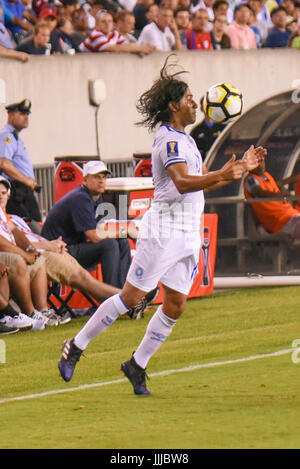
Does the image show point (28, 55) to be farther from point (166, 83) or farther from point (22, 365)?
point (166, 83)

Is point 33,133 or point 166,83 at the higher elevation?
point 166,83

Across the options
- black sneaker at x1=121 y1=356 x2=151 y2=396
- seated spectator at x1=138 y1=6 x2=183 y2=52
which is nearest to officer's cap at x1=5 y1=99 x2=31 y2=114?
seated spectator at x1=138 y1=6 x2=183 y2=52

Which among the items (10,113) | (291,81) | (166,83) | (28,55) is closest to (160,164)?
(166,83)

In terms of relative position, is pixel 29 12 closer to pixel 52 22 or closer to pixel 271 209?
pixel 52 22

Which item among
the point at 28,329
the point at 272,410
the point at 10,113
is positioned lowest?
the point at 28,329

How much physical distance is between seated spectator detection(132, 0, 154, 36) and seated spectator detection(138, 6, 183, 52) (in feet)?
1.50

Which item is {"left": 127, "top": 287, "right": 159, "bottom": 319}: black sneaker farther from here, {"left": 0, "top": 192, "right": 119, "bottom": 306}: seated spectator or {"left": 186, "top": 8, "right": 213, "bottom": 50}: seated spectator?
{"left": 186, "top": 8, "right": 213, "bottom": 50}: seated spectator

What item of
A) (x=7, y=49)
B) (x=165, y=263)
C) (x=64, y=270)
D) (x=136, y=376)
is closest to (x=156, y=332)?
(x=136, y=376)

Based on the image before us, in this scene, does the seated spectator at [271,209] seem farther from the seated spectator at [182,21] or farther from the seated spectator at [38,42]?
the seated spectator at [182,21]

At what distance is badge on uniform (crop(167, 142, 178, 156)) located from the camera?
7400 mm

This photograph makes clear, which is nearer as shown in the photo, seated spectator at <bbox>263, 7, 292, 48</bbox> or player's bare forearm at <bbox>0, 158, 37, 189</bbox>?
player's bare forearm at <bbox>0, 158, 37, 189</bbox>
